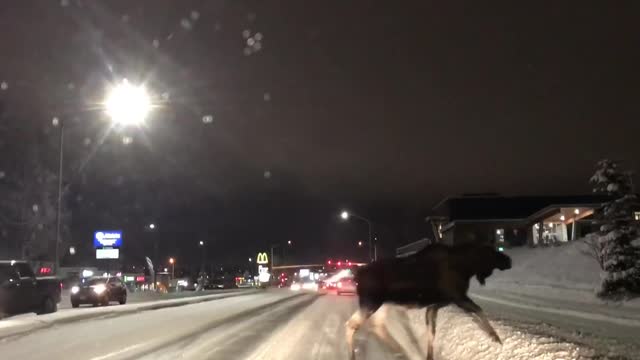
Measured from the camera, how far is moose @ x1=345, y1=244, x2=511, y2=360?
9188 millimetres

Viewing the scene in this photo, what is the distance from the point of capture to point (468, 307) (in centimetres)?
930

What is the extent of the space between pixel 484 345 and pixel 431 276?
89.5 inches

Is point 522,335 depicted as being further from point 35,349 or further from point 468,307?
point 35,349

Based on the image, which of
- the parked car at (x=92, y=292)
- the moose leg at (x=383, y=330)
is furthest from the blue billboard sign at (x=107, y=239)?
the moose leg at (x=383, y=330)

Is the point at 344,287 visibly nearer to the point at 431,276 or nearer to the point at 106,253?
the point at 106,253

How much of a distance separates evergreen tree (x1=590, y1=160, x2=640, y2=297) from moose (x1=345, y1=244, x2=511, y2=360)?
18240 millimetres

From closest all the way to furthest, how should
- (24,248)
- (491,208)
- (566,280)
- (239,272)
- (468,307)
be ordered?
(468,307) → (566,280) → (24,248) → (491,208) → (239,272)

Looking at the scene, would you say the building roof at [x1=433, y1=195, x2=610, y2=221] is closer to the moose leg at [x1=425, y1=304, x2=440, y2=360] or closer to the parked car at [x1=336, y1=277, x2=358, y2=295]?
the parked car at [x1=336, y1=277, x2=358, y2=295]

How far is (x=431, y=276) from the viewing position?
9297 millimetres

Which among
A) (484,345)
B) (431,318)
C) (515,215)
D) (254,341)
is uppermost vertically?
(515,215)

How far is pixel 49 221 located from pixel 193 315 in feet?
137

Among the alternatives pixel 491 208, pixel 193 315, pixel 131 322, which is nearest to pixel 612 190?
pixel 193 315

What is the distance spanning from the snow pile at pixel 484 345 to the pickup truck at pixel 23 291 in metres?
15.7

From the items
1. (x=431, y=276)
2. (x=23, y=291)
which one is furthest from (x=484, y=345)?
(x=23, y=291)
